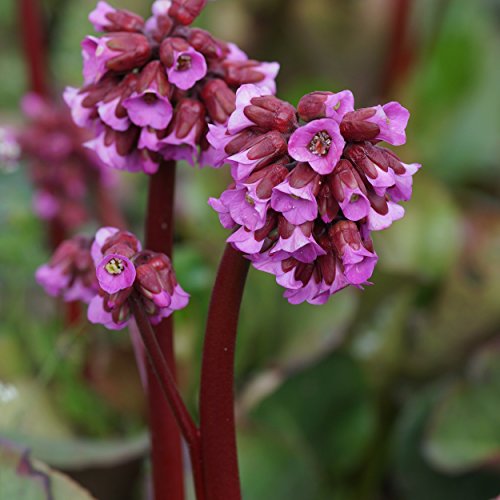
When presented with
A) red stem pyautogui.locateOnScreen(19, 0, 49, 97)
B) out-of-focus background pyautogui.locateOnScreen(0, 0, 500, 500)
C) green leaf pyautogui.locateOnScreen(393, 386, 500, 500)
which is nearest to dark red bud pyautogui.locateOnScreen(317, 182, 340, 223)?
out-of-focus background pyautogui.locateOnScreen(0, 0, 500, 500)

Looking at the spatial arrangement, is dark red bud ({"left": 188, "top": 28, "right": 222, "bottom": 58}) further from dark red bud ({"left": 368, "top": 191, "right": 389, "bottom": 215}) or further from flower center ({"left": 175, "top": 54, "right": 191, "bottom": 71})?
dark red bud ({"left": 368, "top": 191, "right": 389, "bottom": 215})

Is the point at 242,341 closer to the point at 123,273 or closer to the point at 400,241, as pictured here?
the point at 400,241

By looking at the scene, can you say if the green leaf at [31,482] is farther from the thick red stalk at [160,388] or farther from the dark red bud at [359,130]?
the dark red bud at [359,130]

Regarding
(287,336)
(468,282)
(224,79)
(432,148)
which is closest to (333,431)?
(287,336)

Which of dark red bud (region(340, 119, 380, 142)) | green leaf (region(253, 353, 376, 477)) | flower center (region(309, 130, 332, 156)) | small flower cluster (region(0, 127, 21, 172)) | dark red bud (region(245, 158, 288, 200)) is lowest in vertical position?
green leaf (region(253, 353, 376, 477))

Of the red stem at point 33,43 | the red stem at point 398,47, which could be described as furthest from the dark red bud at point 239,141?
the red stem at point 398,47
